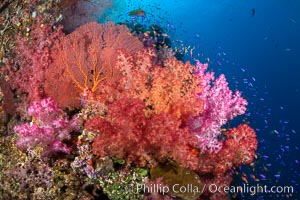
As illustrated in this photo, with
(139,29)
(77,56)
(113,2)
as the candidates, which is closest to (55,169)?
(77,56)

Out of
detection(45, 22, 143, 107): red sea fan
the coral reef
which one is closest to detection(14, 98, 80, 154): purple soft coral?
the coral reef

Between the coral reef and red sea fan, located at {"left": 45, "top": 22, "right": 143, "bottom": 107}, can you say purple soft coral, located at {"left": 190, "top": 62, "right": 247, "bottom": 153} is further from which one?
red sea fan, located at {"left": 45, "top": 22, "right": 143, "bottom": 107}

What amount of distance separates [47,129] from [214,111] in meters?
3.02

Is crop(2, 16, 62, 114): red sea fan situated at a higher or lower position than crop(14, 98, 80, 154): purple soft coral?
higher

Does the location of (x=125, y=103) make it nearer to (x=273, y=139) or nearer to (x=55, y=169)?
(x=55, y=169)

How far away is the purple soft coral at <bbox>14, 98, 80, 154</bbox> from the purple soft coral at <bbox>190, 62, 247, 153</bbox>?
7.39ft

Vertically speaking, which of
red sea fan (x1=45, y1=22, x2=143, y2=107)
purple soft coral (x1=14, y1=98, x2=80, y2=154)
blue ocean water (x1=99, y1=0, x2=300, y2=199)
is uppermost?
blue ocean water (x1=99, y1=0, x2=300, y2=199)

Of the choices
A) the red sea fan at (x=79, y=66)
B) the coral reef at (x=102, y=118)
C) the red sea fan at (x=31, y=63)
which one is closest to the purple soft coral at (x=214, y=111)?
the coral reef at (x=102, y=118)

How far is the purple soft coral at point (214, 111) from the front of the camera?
5.04 m

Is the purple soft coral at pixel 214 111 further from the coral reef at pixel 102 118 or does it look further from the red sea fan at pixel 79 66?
the red sea fan at pixel 79 66

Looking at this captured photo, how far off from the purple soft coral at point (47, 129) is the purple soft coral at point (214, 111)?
2.25 metres

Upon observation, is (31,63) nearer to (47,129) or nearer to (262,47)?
(47,129)

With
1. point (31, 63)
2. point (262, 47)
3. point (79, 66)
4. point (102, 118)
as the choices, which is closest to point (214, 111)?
point (102, 118)

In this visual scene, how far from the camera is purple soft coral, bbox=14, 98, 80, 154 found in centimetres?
470
